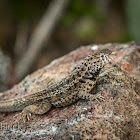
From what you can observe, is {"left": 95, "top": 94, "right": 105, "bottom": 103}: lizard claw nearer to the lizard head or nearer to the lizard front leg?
the lizard front leg

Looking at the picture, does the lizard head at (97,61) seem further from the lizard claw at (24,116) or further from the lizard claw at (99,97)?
the lizard claw at (24,116)

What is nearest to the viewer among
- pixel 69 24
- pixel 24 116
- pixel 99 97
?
pixel 99 97

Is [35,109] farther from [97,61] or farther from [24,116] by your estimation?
[97,61]

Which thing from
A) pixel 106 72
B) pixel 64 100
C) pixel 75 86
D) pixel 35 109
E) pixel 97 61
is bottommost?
pixel 35 109

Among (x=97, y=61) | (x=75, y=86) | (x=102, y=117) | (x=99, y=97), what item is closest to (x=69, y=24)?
(x=97, y=61)

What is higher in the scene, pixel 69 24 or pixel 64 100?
pixel 69 24

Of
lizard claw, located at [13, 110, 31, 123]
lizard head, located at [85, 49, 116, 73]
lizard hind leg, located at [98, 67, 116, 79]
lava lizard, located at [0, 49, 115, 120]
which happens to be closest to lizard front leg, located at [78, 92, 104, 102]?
lava lizard, located at [0, 49, 115, 120]

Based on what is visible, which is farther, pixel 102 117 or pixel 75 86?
pixel 75 86

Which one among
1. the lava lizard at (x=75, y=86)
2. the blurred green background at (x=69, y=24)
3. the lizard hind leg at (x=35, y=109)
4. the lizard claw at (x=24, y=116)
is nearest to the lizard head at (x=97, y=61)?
the lava lizard at (x=75, y=86)
